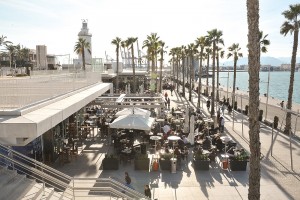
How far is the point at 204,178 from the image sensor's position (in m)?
14.9

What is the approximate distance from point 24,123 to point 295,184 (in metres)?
11.9

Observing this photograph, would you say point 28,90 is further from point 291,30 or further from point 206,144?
point 291,30

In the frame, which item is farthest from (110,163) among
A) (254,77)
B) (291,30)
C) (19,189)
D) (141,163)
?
(291,30)

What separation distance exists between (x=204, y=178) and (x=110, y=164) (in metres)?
4.70

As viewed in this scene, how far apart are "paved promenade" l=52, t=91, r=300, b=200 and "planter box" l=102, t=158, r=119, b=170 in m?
0.24

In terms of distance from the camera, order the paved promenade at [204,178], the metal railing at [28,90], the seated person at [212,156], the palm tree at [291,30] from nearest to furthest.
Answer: the metal railing at [28,90], the paved promenade at [204,178], the seated person at [212,156], the palm tree at [291,30]

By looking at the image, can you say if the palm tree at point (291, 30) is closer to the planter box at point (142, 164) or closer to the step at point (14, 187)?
the planter box at point (142, 164)

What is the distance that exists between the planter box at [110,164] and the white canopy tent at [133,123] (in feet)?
7.06

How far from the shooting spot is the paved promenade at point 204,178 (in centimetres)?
1301

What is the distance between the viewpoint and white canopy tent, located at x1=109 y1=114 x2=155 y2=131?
56.8 ft

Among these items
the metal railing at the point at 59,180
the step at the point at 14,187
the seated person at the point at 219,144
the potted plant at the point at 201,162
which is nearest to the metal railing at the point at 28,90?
the metal railing at the point at 59,180

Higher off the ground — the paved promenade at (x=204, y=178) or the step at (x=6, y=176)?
the step at (x=6, y=176)

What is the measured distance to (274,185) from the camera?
14.0 m

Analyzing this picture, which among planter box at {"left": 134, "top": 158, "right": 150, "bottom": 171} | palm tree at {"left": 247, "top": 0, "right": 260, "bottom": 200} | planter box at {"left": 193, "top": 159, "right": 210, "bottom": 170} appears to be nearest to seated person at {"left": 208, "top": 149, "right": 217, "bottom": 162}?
planter box at {"left": 193, "top": 159, "right": 210, "bottom": 170}
